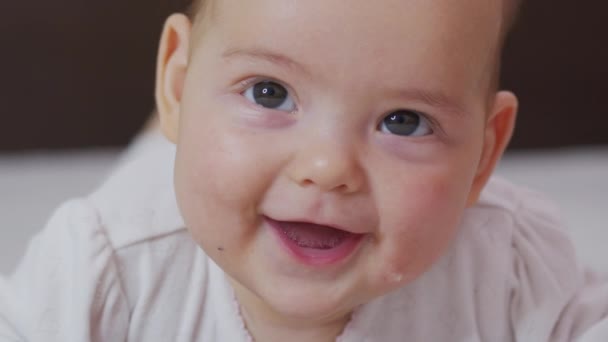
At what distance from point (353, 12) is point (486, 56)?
0.12m

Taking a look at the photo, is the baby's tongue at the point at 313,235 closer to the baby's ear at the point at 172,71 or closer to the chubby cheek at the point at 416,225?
A: the chubby cheek at the point at 416,225

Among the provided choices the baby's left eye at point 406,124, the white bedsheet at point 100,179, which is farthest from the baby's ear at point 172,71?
the white bedsheet at point 100,179

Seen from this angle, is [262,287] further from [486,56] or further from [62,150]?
[62,150]

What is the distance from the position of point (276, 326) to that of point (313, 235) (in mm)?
198

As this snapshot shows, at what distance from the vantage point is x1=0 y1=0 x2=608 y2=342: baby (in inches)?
26.9

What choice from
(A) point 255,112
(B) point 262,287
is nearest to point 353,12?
(A) point 255,112

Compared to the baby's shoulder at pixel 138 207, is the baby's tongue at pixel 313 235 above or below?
above

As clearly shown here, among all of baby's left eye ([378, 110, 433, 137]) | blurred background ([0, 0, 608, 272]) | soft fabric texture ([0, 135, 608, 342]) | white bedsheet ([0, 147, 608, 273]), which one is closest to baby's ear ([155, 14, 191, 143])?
soft fabric texture ([0, 135, 608, 342])

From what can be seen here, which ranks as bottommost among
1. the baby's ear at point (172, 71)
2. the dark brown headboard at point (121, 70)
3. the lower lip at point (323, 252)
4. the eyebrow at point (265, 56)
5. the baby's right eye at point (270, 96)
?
the dark brown headboard at point (121, 70)

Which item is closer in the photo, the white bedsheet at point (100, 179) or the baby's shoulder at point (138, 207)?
the baby's shoulder at point (138, 207)

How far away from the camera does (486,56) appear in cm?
74

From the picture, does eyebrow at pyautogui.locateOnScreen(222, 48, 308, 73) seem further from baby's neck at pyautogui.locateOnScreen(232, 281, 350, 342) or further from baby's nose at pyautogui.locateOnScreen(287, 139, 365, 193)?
baby's neck at pyautogui.locateOnScreen(232, 281, 350, 342)

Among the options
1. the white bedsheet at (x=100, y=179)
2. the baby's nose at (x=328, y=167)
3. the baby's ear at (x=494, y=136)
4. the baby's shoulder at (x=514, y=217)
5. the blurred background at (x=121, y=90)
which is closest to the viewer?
the baby's nose at (x=328, y=167)

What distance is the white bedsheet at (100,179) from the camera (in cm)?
137
